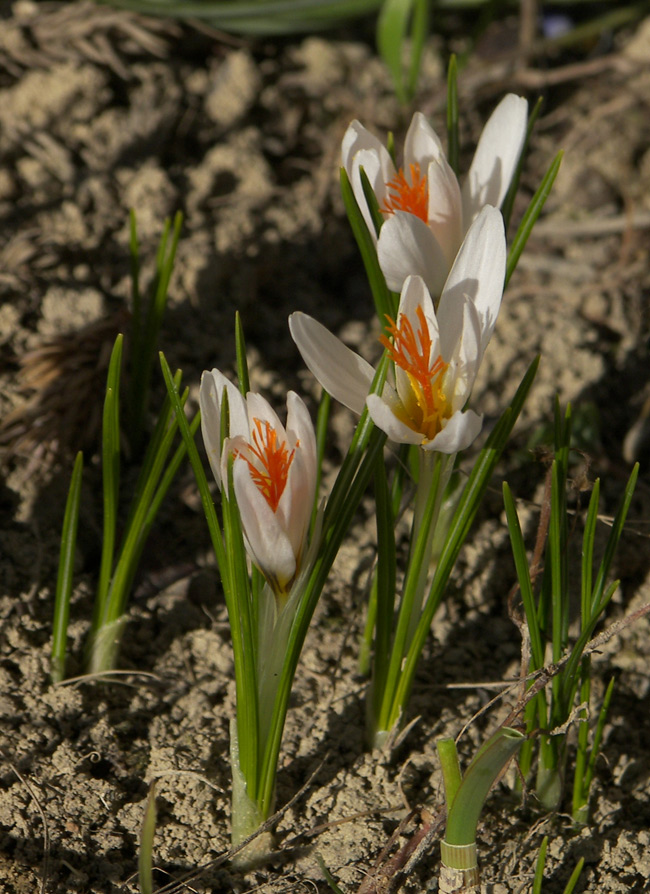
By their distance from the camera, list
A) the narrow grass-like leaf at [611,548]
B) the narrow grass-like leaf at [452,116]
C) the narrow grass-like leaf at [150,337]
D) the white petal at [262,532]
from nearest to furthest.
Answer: the white petal at [262,532], the narrow grass-like leaf at [611,548], the narrow grass-like leaf at [452,116], the narrow grass-like leaf at [150,337]

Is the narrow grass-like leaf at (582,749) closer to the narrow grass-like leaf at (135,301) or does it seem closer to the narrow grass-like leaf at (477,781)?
the narrow grass-like leaf at (477,781)

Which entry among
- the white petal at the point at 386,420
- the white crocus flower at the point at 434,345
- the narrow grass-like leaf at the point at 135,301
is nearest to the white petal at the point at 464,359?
the white crocus flower at the point at 434,345

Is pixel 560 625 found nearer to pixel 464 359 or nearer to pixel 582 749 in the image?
pixel 582 749

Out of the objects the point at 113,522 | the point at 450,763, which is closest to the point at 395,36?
the point at 113,522

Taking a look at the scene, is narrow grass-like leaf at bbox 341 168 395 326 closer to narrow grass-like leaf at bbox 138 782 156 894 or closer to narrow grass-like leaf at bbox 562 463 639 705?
narrow grass-like leaf at bbox 562 463 639 705

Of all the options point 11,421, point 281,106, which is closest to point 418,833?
point 11,421

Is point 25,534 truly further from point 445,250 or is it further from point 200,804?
point 445,250
